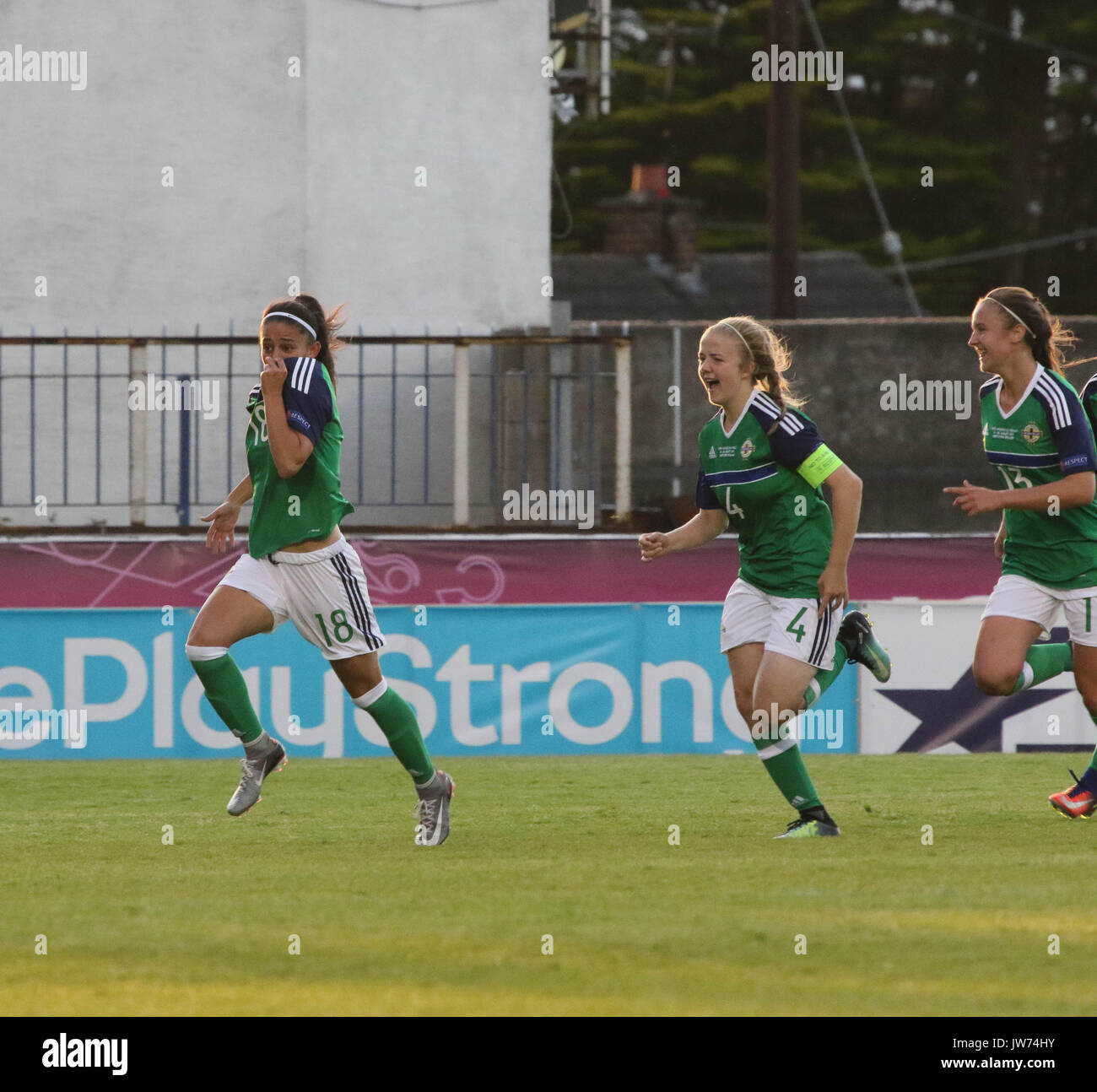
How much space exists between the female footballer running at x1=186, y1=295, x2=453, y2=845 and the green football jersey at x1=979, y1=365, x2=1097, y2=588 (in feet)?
8.33

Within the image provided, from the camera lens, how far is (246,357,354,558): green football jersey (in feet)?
24.6

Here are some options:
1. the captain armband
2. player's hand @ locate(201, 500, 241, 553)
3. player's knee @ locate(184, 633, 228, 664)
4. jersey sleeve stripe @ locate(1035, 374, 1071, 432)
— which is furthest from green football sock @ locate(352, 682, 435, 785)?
jersey sleeve stripe @ locate(1035, 374, 1071, 432)

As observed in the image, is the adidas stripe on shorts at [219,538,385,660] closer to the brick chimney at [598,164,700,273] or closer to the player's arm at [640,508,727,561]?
the player's arm at [640,508,727,561]

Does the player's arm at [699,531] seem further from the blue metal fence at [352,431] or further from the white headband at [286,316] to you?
the blue metal fence at [352,431]

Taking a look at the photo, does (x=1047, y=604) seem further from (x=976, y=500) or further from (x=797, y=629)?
(x=797, y=629)

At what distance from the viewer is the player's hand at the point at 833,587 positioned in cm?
733

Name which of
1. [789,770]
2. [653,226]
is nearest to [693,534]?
[789,770]

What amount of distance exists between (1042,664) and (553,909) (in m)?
3.03

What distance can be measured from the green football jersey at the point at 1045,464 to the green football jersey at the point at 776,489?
87 centimetres

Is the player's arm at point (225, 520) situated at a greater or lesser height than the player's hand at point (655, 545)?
greater

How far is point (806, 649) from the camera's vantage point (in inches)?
298

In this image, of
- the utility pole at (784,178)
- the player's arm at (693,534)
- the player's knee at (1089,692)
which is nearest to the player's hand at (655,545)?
the player's arm at (693,534)

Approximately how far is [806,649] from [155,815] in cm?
344
